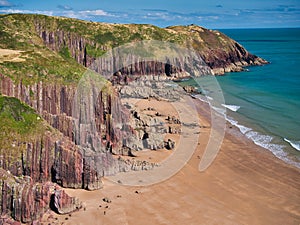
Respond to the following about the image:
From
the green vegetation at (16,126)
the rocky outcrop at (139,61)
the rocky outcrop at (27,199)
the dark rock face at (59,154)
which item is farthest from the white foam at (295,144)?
the rocky outcrop at (139,61)

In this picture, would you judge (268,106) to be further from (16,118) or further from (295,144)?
(16,118)

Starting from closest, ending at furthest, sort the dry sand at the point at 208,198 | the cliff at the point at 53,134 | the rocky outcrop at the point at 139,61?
the cliff at the point at 53,134, the dry sand at the point at 208,198, the rocky outcrop at the point at 139,61

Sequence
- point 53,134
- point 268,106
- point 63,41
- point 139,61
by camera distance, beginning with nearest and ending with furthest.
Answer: point 53,134, point 268,106, point 63,41, point 139,61

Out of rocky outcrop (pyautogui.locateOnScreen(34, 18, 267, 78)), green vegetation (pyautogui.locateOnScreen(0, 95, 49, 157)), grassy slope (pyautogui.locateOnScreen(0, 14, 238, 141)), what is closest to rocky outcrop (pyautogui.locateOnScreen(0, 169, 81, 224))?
green vegetation (pyautogui.locateOnScreen(0, 95, 49, 157))

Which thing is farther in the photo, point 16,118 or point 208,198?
point 208,198

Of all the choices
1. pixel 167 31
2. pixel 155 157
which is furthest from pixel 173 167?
pixel 167 31

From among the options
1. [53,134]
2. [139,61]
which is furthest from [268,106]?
[53,134]

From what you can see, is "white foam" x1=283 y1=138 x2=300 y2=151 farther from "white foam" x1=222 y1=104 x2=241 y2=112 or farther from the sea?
"white foam" x1=222 y1=104 x2=241 y2=112

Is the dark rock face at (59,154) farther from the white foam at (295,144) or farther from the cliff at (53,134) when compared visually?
the white foam at (295,144)

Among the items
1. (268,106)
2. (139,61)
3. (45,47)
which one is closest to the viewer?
(45,47)
